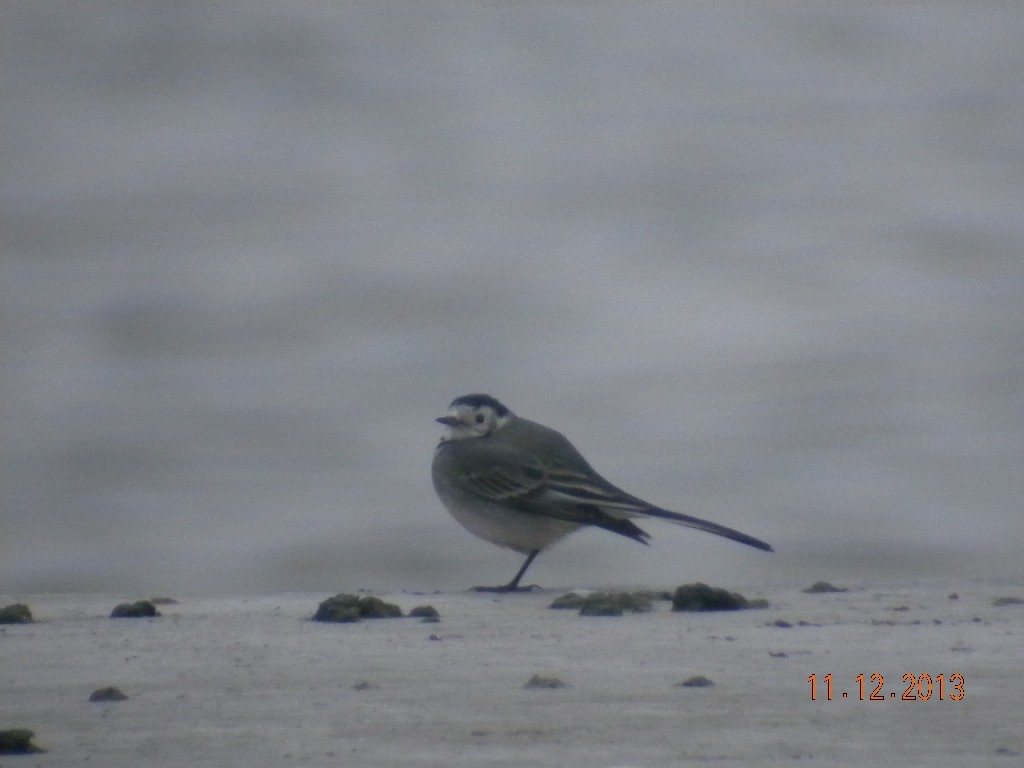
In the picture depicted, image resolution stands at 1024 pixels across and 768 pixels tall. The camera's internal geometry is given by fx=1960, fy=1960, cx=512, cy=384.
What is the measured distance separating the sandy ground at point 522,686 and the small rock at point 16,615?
192 mm

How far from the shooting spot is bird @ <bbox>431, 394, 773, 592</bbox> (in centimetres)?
1004

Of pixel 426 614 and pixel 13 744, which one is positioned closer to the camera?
pixel 13 744

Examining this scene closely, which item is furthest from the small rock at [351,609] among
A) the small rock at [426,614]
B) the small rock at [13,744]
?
the small rock at [13,744]

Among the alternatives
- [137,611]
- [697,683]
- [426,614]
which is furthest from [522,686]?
[137,611]

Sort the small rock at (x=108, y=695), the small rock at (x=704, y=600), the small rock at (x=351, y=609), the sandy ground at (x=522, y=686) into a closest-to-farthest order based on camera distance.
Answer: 1. the sandy ground at (x=522, y=686)
2. the small rock at (x=108, y=695)
3. the small rock at (x=351, y=609)
4. the small rock at (x=704, y=600)

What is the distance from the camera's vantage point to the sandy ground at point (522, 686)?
15.2ft

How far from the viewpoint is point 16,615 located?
7312mm

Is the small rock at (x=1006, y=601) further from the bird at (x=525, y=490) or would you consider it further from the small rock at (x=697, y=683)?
the bird at (x=525, y=490)

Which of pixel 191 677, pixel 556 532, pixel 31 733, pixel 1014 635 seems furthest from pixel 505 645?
pixel 556 532

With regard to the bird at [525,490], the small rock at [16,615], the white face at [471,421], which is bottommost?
the small rock at [16,615]

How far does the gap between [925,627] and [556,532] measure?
3918 millimetres
